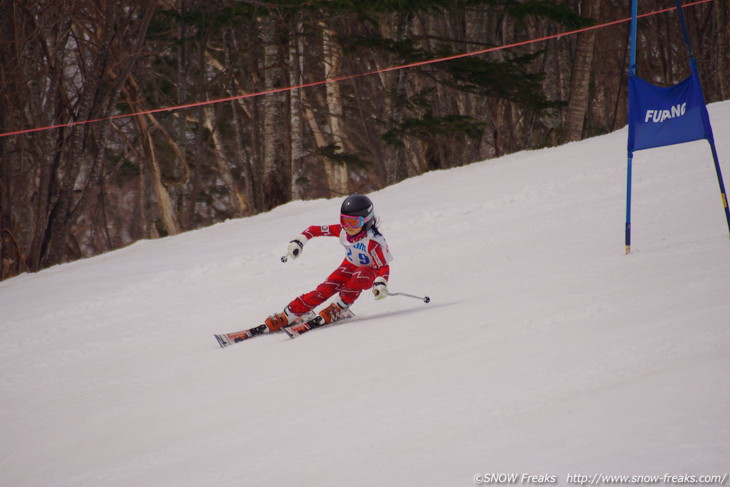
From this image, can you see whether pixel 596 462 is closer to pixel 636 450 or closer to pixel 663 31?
pixel 636 450

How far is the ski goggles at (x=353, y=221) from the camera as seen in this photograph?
674 centimetres

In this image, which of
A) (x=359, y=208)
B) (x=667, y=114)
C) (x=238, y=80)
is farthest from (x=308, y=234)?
(x=238, y=80)

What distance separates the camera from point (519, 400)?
3.71m

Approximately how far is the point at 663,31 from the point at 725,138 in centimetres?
2355

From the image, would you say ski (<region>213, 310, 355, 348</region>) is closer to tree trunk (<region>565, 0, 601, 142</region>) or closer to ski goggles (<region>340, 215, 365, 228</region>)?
ski goggles (<region>340, 215, 365, 228</region>)

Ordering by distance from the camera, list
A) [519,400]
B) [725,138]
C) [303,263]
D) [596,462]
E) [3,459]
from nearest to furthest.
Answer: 1. [596,462]
2. [519,400]
3. [3,459]
4. [303,263]
5. [725,138]

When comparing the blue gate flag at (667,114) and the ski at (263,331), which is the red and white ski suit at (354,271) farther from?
the blue gate flag at (667,114)

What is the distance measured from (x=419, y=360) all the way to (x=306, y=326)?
2.03 metres

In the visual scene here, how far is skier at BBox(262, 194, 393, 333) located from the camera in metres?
6.76

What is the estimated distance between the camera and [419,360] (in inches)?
190

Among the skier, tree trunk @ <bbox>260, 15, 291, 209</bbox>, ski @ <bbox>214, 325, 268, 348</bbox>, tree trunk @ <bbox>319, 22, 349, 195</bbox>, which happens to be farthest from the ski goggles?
tree trunk @ <bbox>319, 22, 349, 195</bbox>

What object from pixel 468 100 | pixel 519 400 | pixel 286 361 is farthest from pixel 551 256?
pixel 468 100

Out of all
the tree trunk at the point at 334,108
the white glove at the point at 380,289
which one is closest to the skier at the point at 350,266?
the white glove at the point at 380,289

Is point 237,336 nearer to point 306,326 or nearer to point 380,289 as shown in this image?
point 306,326
